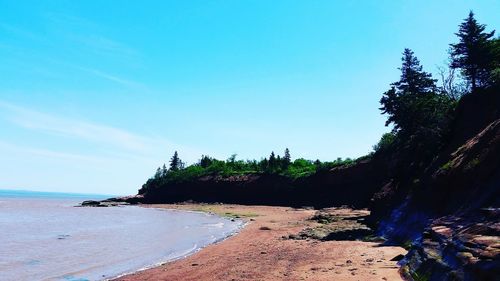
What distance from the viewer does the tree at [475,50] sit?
1614 inches

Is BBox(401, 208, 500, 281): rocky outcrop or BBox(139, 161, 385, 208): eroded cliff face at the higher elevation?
BBox(139, 161, 385, 208): eroded cliff face

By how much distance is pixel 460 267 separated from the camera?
1176 cm

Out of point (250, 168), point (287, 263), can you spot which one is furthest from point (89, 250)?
point (250, 168)

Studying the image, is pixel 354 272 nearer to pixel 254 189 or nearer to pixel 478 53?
pixel 478 53

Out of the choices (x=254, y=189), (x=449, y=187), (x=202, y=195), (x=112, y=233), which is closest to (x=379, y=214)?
(x=449, y=187)

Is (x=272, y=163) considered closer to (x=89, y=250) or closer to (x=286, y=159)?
(x=286, y=159)

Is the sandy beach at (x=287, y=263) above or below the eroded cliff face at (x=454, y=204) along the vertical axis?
below

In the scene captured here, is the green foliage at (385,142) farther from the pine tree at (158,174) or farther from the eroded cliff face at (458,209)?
the pine tree at (158,174)

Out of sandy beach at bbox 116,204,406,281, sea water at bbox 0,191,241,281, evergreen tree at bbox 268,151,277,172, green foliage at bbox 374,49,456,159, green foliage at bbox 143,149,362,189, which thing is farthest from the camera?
evergreen tree at bbox 268,151,277,172

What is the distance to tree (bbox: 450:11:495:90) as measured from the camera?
41000 millimetres

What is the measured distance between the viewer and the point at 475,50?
4159 cm

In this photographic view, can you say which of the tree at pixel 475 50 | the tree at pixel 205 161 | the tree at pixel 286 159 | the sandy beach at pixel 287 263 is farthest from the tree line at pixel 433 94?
the tree at pixel 205 161

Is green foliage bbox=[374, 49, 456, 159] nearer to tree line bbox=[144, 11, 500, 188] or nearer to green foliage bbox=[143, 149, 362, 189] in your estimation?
tree line bbox=[144, 11, 500, 188]

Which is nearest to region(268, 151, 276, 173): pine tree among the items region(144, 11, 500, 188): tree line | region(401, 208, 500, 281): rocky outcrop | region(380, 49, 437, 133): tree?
region(144, 11, 500, 188): tree line
